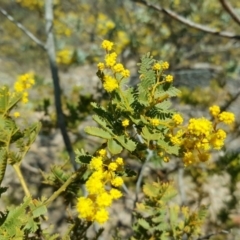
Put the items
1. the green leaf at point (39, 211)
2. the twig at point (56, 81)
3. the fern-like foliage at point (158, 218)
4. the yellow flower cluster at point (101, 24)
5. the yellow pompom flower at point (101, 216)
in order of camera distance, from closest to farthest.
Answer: the yellow pompom flower at point (101, 216), the green leaf at point (39, 211), the fern-like foliage at point (158, 218), the twig at point (56, 81), the yellow flower cluster at point (101, 24)

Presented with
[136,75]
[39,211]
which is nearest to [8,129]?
[39,211]

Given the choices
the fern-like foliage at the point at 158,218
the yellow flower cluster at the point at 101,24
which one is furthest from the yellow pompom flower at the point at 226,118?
the yellow flower cluster at the point at 101,24

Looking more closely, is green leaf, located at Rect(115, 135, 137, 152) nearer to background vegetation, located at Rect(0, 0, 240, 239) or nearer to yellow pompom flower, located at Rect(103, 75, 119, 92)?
yellow pompom flower, located at Rect(103, 75, 119, 92)

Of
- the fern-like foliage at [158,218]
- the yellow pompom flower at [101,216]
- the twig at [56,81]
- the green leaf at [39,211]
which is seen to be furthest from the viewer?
the twig at [56,81]

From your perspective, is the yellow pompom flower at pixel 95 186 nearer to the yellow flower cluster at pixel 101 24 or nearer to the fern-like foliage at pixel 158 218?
the fern-like foliage at pixel 158 218

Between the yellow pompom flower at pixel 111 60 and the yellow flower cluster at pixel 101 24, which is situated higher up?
the yellow flower cluster at pixel 101 24

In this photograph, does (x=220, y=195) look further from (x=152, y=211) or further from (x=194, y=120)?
(x=194, y=120)

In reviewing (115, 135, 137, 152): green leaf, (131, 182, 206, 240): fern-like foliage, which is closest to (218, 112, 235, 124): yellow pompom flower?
(115, 135, 137, 152): green leaf

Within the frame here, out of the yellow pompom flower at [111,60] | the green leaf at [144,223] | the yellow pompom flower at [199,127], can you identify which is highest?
the green leaf at [144,223]
